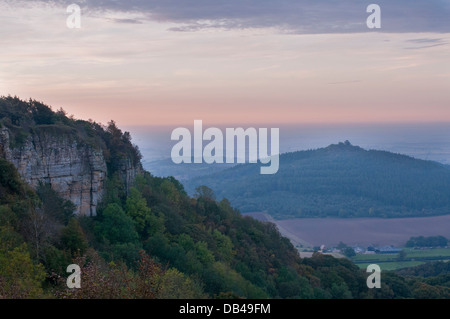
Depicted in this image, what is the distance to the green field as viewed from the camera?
169ft

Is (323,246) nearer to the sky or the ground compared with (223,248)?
nearer to the ground

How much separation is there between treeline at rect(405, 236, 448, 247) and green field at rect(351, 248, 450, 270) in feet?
9.58

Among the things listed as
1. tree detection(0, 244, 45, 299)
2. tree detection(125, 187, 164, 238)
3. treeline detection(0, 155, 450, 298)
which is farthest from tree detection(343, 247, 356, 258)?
tree detection(0, 244, 45, 299)

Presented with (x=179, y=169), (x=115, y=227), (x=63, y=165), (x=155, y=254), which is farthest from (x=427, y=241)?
(x=179, y=169)

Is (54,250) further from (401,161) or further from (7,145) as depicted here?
(401,161)

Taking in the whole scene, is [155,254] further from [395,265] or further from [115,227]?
[395,265]

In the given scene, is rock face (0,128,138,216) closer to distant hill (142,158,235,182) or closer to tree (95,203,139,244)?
tree (95,203,139,244)

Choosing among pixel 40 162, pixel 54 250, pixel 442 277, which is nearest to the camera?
pixel 54 250

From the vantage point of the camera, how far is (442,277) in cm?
3369

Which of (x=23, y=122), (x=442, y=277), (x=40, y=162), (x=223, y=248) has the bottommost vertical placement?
(x=442, y=277)
